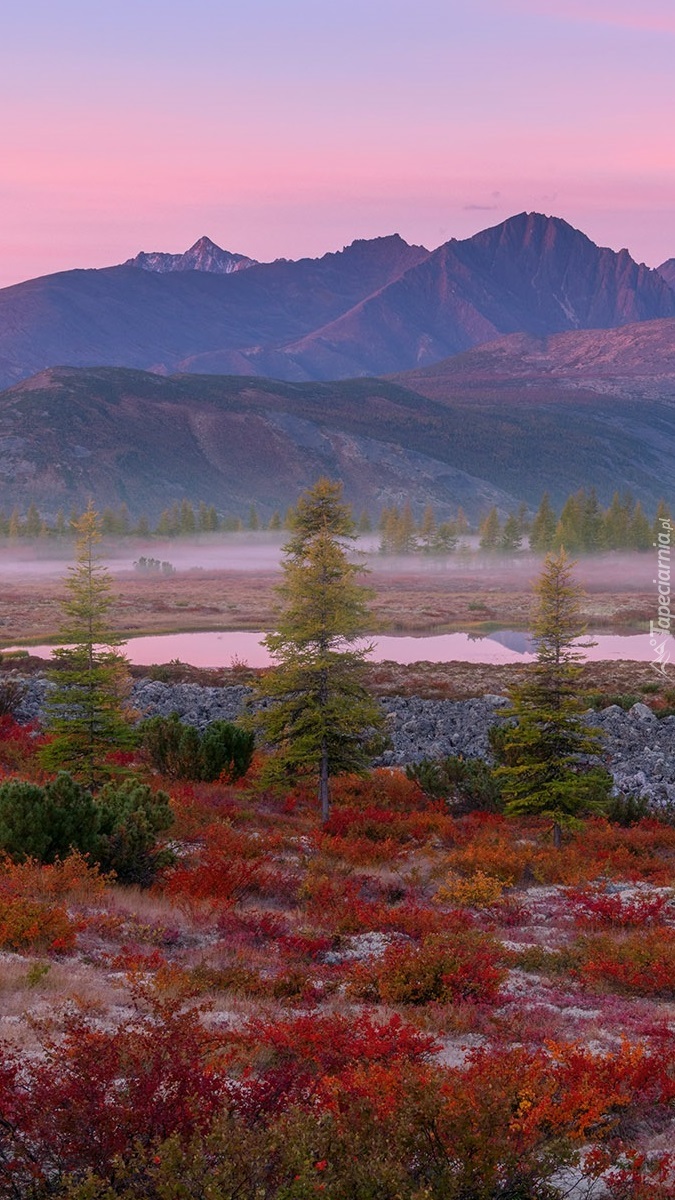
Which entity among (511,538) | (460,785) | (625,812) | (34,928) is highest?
(511,538)

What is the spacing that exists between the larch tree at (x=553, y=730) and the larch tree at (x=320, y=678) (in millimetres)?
3557

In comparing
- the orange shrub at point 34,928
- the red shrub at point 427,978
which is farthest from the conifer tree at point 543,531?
the orange shrub at point 34,928

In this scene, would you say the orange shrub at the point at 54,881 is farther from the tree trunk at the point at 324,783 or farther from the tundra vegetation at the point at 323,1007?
the tree trunk at the point at 324,783

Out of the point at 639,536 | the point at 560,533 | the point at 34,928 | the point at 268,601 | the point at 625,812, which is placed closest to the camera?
the point at 34,928

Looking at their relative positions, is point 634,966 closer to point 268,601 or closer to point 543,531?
point 268,601

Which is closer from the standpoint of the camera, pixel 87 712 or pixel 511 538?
pixel 87 712

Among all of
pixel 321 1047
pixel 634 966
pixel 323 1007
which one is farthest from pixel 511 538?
pixel 321 1047

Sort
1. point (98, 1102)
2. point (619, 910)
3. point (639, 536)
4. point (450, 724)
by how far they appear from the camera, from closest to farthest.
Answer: point (98, 1102), point (619, 910), point (450, 724), point (639, 536)

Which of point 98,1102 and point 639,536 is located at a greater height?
point 639,536

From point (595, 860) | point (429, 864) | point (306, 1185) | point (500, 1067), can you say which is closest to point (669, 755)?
point (595, 860)

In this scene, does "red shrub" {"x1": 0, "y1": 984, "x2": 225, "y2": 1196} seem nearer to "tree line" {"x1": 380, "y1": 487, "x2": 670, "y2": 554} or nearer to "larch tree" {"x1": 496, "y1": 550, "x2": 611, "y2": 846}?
"larch tree" {"x1": 496, "y1": 550, "x2": 611, "y2": 846}

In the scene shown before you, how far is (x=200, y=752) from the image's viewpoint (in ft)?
88.0

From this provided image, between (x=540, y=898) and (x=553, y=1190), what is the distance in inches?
430

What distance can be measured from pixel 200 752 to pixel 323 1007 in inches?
689
